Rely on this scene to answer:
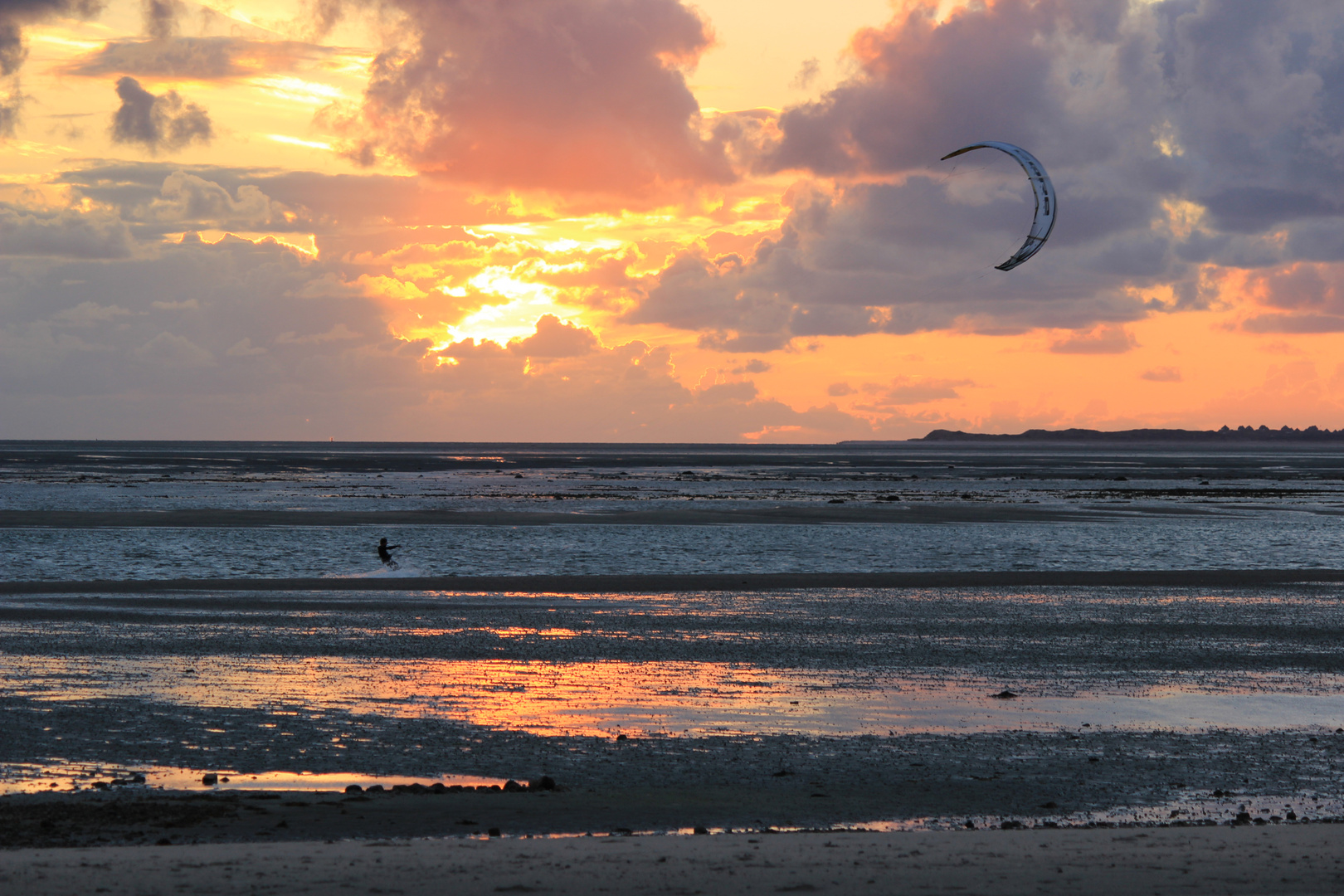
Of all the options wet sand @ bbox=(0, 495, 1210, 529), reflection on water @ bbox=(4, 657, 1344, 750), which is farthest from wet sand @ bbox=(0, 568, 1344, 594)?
wet sand @ bbox=(0, 495, 1210, 529)

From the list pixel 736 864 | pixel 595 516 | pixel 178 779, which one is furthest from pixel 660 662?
pixel 595 516

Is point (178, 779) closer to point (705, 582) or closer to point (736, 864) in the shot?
point (736, 864)

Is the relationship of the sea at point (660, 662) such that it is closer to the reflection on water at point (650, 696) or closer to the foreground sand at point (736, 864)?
the reflection on water at point (650, 696)

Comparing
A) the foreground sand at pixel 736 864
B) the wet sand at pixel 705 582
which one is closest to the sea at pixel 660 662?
the wet sand at pixel 705 582

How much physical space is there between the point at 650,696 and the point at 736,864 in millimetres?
6919

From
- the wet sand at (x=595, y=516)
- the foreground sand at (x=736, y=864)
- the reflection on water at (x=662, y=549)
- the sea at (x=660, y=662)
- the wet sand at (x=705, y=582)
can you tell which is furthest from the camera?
the wet sand at (x=595, y=516)

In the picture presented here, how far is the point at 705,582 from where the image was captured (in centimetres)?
3089

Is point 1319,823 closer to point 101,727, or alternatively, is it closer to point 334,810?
point 334,810

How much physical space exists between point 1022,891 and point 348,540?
36978 mm

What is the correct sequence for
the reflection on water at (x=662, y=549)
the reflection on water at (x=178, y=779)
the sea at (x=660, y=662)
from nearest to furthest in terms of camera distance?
the reflection on water at (x=178, y=779) → the sea at (x=660, y=662) → the reflection on water at (x=662, y=549)

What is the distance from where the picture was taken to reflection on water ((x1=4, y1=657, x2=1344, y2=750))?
45.9 feet

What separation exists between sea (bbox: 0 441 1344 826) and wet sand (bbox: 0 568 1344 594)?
346mm

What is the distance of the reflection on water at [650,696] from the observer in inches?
551

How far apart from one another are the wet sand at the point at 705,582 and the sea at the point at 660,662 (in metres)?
0.35
